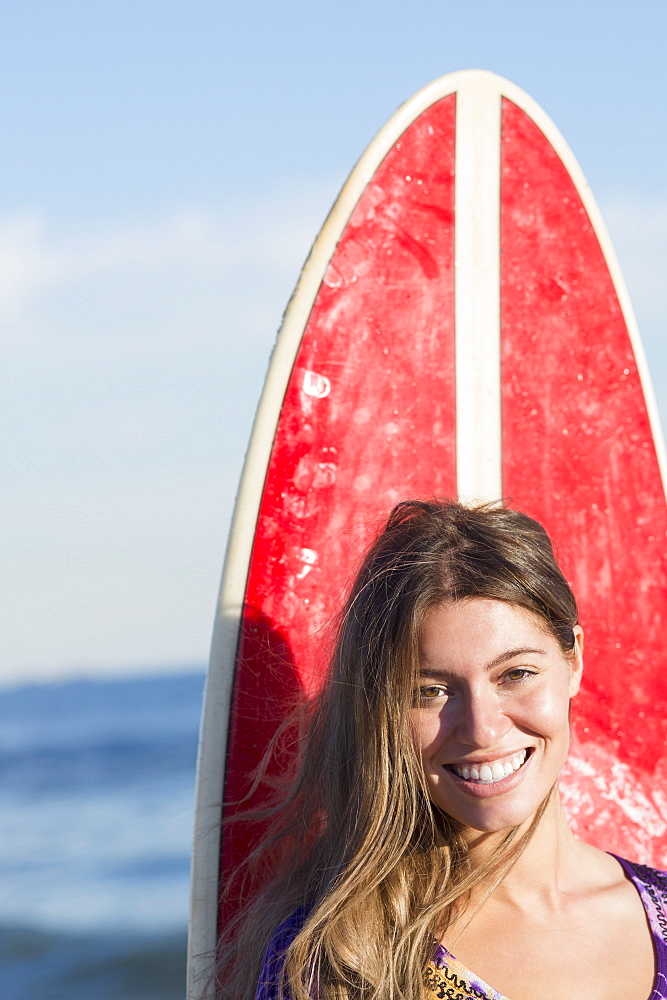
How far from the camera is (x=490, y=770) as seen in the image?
1612 millimetres

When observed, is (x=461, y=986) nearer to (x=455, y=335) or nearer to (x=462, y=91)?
(x=455, y=335)

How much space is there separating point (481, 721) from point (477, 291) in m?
1.13

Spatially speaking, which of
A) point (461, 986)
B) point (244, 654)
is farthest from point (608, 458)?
point (461, 986)

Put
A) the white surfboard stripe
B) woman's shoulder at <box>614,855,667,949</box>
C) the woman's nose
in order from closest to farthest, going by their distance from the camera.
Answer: the woman's nose → woman's shoulder at <box>614,855,667,949</box> → the white surfboard stripe

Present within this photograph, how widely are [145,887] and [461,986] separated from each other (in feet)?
24.5

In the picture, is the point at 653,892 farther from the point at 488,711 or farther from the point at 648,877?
the point at 488,711

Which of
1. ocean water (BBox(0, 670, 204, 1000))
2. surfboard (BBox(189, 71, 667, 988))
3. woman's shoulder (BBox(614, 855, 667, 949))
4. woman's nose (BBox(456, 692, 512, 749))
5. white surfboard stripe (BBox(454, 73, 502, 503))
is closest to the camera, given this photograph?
woman's nose (BBox(456, 692, 512, 749))

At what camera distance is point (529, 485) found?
2.44 meters

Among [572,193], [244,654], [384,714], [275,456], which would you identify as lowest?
[384,714]

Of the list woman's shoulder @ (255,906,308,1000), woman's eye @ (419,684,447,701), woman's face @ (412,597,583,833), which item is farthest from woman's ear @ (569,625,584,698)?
woman's shoulder @ (255,906,308,1000)

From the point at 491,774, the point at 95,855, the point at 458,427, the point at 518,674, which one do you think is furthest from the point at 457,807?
the point at 95,855

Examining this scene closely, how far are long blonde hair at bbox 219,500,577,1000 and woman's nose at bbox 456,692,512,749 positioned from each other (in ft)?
0.26

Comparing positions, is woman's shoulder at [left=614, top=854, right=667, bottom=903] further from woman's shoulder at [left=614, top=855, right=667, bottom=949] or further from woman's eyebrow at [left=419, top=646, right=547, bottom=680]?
woman's eyebrow at [left=419, top=646, right=547, bottom=680]

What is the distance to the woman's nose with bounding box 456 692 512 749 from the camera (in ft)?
5.22
